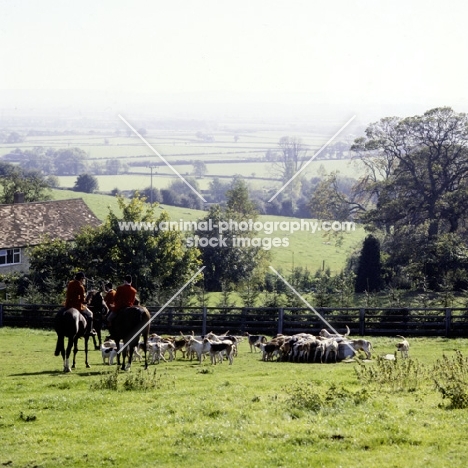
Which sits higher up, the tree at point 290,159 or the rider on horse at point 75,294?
the tree at point 290,159

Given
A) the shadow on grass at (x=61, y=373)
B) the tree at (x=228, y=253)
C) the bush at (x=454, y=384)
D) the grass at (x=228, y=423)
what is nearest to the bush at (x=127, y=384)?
the grass at (x=228, y=423)

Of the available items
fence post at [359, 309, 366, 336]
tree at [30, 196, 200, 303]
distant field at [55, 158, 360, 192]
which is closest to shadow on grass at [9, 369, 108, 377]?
fence post at [359, 309, 366, 336]

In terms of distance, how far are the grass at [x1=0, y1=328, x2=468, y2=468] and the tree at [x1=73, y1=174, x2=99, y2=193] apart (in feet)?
295

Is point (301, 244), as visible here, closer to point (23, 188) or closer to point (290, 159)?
point (290, 159)

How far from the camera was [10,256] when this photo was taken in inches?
2218

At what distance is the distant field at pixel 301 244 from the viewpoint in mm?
72750

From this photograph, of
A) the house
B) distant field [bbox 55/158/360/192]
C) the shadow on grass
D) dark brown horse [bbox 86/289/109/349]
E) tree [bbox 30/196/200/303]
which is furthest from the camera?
distant field [bbox 55/158/360/192]

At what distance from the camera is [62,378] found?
18.1m

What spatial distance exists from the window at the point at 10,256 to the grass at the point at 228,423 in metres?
39.4

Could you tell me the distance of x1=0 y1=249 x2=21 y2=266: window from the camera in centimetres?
5584

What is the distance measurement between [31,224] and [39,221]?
0.89 m

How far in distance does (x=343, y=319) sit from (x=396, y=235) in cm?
3004

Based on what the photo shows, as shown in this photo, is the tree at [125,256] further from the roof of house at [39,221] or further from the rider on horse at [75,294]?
the rider on horse at [75,294]

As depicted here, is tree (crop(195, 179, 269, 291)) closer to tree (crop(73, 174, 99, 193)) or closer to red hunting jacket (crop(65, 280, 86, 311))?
red hunting jacket (crop(65, 280, 86, 311))
